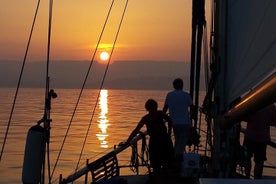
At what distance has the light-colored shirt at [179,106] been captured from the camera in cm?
1044

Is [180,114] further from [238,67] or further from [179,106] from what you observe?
[238,67]

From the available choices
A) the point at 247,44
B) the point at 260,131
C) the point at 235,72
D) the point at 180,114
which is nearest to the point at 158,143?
the point at 180,114

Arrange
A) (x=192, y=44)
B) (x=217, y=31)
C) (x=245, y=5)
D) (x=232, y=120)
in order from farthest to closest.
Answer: (x=192, y=44) → (x=217, y=31) → (x=245, y=5) → (x=232, y=120)

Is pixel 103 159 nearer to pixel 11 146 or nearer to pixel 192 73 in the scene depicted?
pixel 192 73

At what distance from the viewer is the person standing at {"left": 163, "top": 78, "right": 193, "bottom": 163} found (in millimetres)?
10445

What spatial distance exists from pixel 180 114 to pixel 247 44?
5434mm

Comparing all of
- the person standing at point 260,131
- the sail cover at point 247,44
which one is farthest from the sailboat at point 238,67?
the person standing at point 260,131

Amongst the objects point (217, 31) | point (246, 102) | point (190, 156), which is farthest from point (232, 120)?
point (190, 156)

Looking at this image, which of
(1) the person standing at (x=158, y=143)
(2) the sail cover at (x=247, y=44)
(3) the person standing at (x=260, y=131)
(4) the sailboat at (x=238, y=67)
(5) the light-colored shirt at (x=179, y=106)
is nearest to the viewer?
(4) the sailboat at (x=238, y=67)

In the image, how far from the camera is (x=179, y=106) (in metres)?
10.4

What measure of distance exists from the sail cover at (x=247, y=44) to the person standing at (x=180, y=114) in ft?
12.6

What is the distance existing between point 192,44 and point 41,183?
4.81 metres

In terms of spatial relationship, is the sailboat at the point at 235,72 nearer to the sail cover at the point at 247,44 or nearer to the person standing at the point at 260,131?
the sail cover at the point at 247,44

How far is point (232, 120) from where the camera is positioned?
14.1 feet
